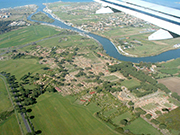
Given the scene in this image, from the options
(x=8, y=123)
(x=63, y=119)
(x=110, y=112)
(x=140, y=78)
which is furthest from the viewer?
(x=140, y=78)

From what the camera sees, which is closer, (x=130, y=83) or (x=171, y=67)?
(x=130, y=83)

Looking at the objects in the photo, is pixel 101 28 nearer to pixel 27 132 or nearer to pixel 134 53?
pixel 134 53

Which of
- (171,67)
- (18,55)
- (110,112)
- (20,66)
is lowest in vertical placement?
(171,67)

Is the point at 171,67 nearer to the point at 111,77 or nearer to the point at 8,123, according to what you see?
the point at 111,77

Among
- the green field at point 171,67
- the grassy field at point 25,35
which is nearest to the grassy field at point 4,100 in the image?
the grassy field at point 25,35

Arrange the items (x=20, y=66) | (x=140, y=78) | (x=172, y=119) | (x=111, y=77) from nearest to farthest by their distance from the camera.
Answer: (x=172, y=119) → (x=140, y=78) → (x=111, y=77) → (x=20, y=66)

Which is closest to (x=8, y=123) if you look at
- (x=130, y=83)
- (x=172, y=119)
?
(x=130, y=83)

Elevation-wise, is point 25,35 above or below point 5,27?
below
